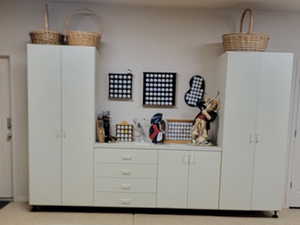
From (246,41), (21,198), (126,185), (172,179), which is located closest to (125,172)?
(126,185)

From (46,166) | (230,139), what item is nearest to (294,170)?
(230,139)

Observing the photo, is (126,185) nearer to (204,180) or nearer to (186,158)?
(186,158)

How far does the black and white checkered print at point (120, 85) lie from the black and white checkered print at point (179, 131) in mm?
698

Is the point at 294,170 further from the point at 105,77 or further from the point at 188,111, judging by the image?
the point at 105,77

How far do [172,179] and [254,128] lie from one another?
1145mm

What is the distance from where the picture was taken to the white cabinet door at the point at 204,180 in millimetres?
2947

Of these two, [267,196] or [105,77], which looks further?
[105,77]

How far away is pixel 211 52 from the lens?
3.24m

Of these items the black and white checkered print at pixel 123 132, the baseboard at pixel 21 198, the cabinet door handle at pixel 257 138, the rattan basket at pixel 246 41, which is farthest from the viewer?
the baseboard at pixel 21 198

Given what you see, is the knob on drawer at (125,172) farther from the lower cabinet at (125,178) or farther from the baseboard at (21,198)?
the baseboard at (21,198)

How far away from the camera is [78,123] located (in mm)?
2885

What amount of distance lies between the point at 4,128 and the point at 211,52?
9.65 feet

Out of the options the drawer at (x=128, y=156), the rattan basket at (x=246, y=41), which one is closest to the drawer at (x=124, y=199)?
the drawer at (x=128, y=156)

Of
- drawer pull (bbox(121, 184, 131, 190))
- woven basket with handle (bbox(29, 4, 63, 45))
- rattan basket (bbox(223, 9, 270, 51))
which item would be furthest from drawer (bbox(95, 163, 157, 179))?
rattan basket (bbox(223, 9, 270, 51))
